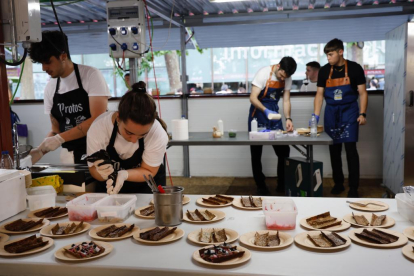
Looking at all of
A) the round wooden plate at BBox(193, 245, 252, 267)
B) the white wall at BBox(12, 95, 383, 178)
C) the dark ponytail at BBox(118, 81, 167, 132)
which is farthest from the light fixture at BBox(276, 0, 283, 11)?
the round wooden plate at BBox(193, 245, 252, 267)

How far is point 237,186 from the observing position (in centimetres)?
577

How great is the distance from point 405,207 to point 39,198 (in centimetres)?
180

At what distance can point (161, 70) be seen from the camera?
1539 centimetres

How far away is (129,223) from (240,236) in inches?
21.4

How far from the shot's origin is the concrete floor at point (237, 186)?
208 inches

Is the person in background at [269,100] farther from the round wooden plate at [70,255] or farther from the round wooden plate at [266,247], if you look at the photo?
the round wooden plate at [70,255]

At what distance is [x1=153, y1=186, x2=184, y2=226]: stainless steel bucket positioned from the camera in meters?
1.81

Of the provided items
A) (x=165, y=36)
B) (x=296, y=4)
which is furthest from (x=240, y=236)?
(x=165, y=36)

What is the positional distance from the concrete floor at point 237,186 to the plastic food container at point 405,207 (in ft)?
10.8

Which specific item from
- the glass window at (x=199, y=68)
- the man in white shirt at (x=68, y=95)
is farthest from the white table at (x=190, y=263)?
the glass window at (x=199, y=68)

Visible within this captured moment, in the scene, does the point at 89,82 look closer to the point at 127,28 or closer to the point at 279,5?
the point at 127,28

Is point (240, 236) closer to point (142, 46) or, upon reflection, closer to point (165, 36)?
point (142, 46)

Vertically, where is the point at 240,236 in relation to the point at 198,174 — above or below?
above

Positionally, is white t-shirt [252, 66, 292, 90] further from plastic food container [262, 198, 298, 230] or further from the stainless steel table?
plastic food container [262, 198, 298, 230]
